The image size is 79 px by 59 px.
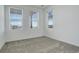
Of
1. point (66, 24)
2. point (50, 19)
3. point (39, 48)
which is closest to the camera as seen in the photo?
point (39, 48)

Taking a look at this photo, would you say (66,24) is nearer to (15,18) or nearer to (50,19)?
(50,19)

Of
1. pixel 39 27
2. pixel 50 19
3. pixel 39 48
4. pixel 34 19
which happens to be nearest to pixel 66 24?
pixel 50 19

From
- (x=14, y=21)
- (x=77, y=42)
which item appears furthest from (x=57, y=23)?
(x=14, y=21)

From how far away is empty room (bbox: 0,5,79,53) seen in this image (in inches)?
136

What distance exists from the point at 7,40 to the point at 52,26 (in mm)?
2695

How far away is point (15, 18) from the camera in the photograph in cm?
459

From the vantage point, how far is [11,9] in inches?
173

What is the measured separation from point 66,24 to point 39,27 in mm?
2209

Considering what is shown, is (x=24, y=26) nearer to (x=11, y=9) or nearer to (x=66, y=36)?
(x=11, y=9)

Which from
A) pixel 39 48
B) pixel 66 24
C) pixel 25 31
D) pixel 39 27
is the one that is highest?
pixel 66 24

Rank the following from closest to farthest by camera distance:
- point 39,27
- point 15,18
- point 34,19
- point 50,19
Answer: point 15,18 → point 50,19 → point 34,19 → point 39,27

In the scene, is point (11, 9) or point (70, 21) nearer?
point (70, 21)

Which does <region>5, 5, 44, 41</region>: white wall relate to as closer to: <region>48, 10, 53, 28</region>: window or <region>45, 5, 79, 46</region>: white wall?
<region>48, 10, 53, 28</region>: window
